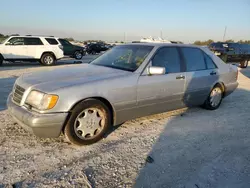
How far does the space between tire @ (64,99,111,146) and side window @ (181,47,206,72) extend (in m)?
2.15

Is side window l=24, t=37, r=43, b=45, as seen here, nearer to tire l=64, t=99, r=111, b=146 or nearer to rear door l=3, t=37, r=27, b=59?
rear door l=3, t=37, r=27, b=59

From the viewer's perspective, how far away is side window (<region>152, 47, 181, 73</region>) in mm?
4254

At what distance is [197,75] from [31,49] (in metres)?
11.2

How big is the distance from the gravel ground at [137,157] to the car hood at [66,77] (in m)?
0.90

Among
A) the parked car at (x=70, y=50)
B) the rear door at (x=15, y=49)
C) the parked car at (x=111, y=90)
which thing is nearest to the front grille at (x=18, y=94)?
the parked car at (x=111, y=90)

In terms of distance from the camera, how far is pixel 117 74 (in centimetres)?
378

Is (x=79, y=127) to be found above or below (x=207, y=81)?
below

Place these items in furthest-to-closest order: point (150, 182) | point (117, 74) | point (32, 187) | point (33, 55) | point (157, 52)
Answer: point (33, 55), point (157, 52), point (117, 74), point (150, 182), point (32, 187)

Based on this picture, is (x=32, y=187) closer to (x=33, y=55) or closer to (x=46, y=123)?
(x=46, y=123)

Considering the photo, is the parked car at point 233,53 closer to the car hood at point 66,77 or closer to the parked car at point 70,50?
the parked car at point 70,50

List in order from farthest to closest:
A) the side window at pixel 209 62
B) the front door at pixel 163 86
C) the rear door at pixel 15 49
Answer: the rear door at pixel 15 49
the side window at pixel 209 62
the front door at pixel 163 86

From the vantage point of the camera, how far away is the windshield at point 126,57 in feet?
13.6

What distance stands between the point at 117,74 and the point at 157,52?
3.23 ft

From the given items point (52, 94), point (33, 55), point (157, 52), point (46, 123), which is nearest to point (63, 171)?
point (46, 123)
